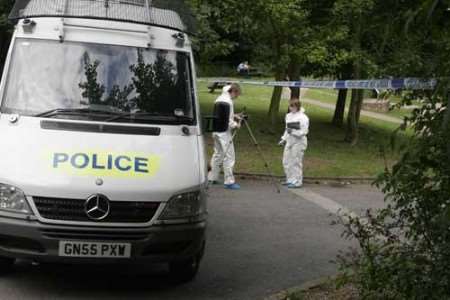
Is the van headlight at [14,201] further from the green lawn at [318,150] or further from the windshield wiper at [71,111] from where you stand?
the green lawn at [318,150]

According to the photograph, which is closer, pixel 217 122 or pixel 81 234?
pixel 81 234

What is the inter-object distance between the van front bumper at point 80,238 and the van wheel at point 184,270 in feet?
1.90

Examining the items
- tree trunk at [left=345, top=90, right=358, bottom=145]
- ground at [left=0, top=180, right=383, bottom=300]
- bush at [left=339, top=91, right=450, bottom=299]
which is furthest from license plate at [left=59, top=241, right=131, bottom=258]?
tree trunk at [left=345, top=90, right=358, bottom=145]

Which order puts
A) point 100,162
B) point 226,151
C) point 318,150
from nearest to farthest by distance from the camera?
point 100,162, point 226,151, point 318,150

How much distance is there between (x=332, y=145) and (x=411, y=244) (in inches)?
637

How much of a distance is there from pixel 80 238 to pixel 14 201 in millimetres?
607

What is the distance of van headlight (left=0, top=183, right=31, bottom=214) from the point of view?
5.74 meters

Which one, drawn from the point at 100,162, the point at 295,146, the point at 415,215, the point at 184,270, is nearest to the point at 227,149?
the point at 295,146

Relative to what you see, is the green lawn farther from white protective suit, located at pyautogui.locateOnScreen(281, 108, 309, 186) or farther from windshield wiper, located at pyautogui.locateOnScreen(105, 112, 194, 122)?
windshield wiper, located at pyautogui.locateOnScreen(105, 112, 194, 122)

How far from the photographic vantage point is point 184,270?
22.0ft

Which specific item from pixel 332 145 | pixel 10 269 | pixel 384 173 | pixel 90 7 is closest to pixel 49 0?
pixel 90 7

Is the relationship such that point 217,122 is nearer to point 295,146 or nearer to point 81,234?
point 81,234

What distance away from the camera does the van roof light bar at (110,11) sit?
7086mm

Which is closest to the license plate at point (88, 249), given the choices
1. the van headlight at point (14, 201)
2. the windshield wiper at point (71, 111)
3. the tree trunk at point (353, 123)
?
the van headlight at point (14, 201)
